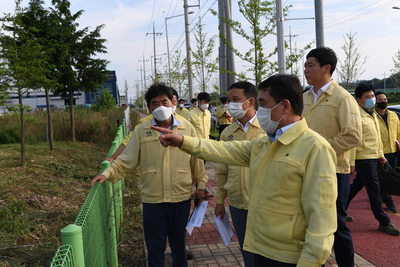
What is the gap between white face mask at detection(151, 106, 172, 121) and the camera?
354 cm

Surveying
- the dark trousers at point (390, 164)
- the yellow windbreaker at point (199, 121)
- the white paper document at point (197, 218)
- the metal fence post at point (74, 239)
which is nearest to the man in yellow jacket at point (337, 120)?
the white paper document at point (197, 218)

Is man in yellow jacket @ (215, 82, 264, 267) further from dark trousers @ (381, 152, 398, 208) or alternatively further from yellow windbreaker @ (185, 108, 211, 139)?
yellow windbreaker @ (185, 108, 211, 139)

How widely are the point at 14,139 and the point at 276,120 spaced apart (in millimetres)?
15015

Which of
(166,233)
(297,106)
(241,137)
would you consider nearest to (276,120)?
(297,106)

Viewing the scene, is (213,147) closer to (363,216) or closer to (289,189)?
(289,189)

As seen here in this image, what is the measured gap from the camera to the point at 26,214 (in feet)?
17.5

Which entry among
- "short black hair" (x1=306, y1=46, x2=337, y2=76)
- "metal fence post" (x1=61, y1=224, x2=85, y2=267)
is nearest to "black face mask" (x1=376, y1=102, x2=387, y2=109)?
"short black hair" (x1=306, y1=46, x2=337, y2=76)

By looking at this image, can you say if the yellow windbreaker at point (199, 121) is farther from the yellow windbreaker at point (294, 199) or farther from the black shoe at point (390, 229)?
the yellow windbreaker at point (294, 199)

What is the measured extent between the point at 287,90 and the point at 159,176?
1.70 meters

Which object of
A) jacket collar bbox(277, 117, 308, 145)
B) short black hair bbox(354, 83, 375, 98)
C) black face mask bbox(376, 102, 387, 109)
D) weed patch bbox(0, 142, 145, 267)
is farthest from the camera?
black face mask bbox(376, 102, 387, 109)

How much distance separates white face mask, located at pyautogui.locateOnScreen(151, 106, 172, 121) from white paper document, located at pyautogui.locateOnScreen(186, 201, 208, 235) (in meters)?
0.85

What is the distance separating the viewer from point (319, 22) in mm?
8086

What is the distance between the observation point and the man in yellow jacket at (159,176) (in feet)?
11.7

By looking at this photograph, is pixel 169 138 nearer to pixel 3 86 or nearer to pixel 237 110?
pixel 237 110
